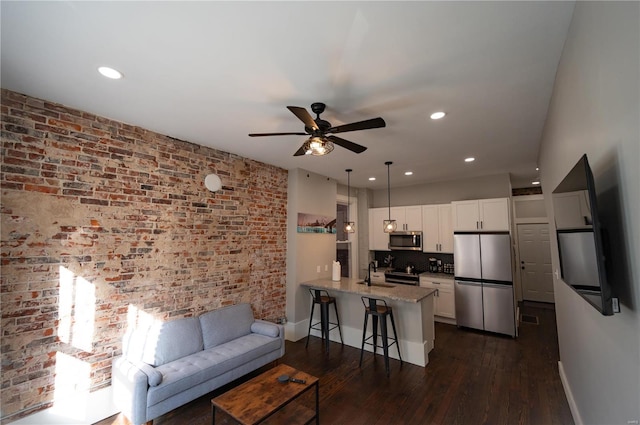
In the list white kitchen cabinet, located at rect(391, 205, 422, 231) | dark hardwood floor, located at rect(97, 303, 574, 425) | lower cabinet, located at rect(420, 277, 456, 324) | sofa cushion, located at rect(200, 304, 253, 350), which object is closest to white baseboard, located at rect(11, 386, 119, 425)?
dark hardwood floor, located at rect(97, 303, 574, 425)

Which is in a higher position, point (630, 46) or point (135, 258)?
point (630, 46)

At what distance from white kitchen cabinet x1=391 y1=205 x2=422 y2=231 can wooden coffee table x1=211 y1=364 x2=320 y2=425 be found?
4281 millimetres

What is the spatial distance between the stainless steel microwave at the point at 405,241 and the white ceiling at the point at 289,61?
3.06m

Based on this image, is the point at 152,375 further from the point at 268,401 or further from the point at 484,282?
the point at 484,282

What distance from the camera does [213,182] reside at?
12.4 feet

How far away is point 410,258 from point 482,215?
6.33 feet

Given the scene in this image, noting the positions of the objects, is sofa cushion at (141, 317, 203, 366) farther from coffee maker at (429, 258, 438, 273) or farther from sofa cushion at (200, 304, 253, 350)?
coffee maker at (429, 258, 438, 273)

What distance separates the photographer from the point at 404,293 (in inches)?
152

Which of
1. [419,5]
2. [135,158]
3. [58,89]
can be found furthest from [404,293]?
[58,89]

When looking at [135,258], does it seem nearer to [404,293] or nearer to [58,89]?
[58,89]

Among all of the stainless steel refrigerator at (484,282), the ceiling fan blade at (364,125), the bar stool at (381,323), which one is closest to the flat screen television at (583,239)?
the ceiling fan blade at (364,125)

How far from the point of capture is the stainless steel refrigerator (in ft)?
15.4

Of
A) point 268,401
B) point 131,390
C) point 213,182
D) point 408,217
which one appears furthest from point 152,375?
point 408,217

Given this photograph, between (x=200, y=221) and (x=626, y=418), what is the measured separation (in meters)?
3.93
